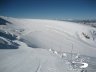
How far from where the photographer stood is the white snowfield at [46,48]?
5.18 m

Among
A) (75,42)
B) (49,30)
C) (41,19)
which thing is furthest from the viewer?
(41,19)

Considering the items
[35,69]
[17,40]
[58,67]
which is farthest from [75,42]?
[35,69]

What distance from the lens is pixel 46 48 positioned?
784 centimetres

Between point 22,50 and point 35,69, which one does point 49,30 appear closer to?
point 22,50

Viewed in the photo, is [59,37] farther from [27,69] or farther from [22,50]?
[27,69]

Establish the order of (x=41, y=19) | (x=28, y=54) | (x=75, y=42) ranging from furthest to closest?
(x=41, y=19), (x=75, y=42), (x=28, y=54)

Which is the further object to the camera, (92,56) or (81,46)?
(81,46)

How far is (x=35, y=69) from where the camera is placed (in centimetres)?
482

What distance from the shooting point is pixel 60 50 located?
26.7ft

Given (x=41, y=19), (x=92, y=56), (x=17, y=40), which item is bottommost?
(x=92, y=56)

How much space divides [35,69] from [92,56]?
4.10 metres

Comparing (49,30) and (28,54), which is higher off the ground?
(49,30)

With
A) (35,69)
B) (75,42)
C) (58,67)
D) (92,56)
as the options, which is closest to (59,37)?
(75,42)

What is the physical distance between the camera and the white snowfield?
518 cm
